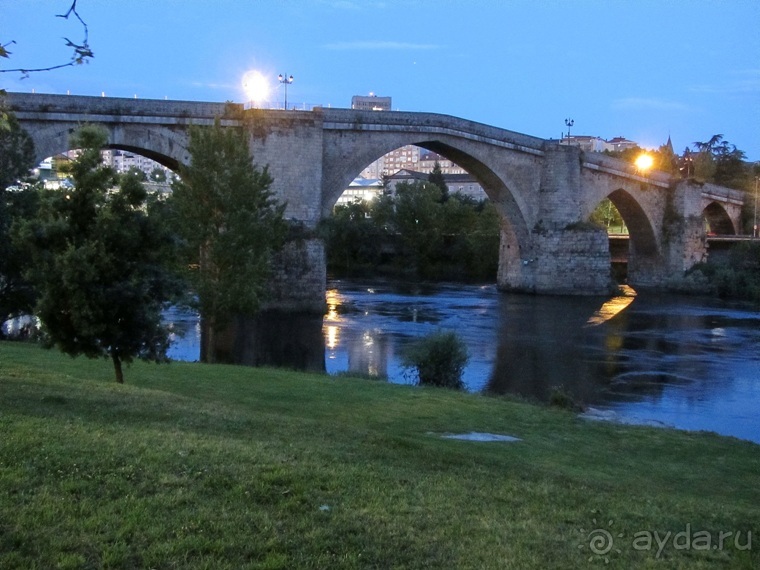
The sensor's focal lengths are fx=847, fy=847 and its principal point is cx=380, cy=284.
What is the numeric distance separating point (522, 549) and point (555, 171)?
44855mm

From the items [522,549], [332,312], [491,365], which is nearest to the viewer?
[522,549]

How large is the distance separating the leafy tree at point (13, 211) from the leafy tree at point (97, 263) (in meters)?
7.64

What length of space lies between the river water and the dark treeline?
491 inches

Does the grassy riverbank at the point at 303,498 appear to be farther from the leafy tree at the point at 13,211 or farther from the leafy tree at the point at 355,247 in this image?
the leafy tree at the point at 355,247

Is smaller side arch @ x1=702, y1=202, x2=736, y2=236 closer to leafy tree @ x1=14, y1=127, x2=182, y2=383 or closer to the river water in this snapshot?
the river water

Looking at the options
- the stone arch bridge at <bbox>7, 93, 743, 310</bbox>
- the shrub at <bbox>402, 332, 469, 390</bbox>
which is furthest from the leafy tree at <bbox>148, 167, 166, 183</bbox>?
the shrub at <bbox>402, 332, 469, 390</bbox>

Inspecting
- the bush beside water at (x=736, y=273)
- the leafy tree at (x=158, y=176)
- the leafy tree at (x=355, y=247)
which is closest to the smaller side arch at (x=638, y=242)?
the bush beside water at (x=736, y=273)

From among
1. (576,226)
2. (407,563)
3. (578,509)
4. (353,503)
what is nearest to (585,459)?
(578,509)

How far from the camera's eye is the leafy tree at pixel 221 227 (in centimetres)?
2294

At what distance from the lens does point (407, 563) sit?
4.49 m

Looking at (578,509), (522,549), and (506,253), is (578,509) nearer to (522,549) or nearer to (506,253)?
(522,549)

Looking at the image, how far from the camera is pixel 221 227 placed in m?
24.3

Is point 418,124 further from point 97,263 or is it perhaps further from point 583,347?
point 97,263

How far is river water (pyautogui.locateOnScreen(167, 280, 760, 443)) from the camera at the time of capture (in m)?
19.6
